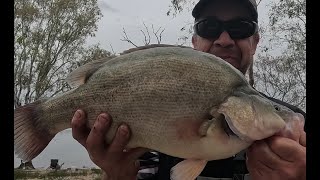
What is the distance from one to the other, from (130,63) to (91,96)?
286 millimetres

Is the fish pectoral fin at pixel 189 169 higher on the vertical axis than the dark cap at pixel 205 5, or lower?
lower

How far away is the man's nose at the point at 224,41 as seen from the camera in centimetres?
347

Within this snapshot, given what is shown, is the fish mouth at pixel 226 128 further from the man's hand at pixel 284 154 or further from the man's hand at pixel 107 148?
the man's hand at pixel 107 148

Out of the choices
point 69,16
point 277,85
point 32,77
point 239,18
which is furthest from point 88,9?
point 239,18

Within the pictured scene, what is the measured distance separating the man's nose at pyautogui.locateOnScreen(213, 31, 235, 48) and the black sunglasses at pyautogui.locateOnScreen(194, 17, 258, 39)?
0.03 m

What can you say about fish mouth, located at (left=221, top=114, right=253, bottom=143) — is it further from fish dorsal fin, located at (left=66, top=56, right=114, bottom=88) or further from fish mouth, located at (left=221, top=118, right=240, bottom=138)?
fish dorsal fin, located at (left=66, top=56, right=114, bottom=88)

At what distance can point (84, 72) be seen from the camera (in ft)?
8.29

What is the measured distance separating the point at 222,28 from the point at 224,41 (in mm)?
108

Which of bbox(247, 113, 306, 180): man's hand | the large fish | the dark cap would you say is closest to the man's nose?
the dark cap

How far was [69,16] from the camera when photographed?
92.2ft

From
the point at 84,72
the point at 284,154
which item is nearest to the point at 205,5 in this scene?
the point at 84,72

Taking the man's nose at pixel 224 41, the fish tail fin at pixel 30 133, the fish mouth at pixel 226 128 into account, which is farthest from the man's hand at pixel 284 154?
the man's nose at pixel 224 41

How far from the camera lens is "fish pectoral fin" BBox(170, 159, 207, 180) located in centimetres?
220

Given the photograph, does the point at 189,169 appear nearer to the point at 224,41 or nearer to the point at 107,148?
the point at 107,148
